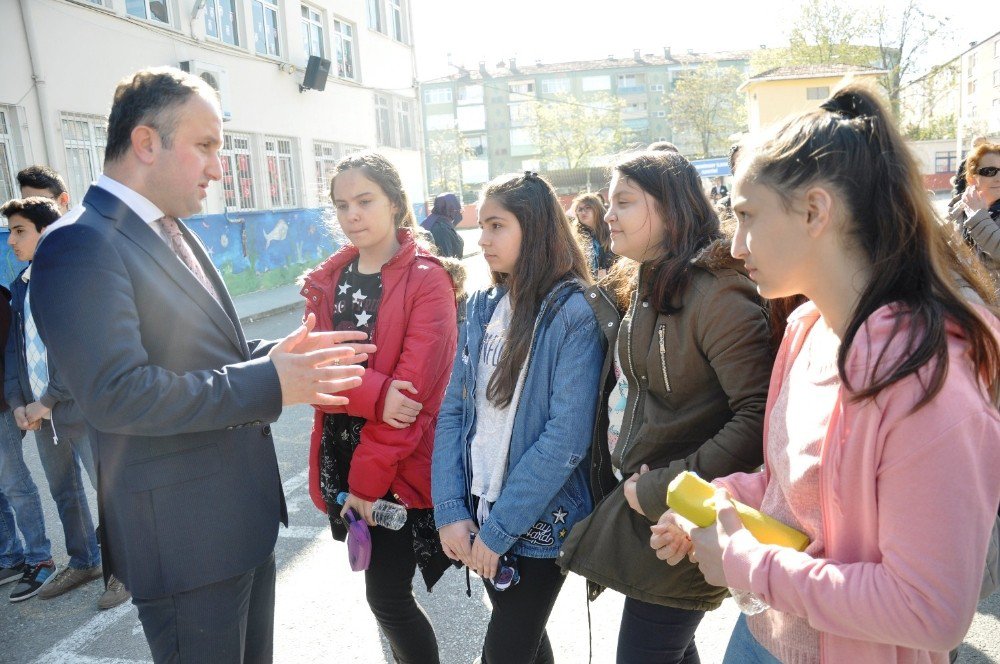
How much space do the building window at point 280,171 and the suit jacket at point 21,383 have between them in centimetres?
1621

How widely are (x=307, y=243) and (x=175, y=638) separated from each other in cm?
1687

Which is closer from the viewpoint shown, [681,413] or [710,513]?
[710,513]

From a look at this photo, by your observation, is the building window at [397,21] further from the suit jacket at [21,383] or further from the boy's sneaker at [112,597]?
the boy's sneaker at [112,597]

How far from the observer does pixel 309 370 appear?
182cm

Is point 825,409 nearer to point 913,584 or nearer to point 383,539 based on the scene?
point 913,584

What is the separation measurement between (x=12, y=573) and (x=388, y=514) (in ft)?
9.12

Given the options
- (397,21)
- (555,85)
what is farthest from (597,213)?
(555,85)

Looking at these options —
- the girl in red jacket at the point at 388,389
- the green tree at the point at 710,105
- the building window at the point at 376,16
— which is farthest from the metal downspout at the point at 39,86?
the green tree at the point at 710,105

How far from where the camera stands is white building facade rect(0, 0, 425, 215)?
12.0 m

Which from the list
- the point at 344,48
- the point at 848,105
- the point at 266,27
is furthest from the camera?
the point at 344,48

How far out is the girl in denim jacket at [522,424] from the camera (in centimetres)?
203

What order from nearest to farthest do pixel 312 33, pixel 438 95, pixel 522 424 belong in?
1. pixel 522 424
2. pixel 312 33
3. pixel 438 95

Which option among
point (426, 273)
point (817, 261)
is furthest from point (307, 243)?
point (817, 261)

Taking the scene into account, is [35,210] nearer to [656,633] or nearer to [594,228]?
[656,633]
